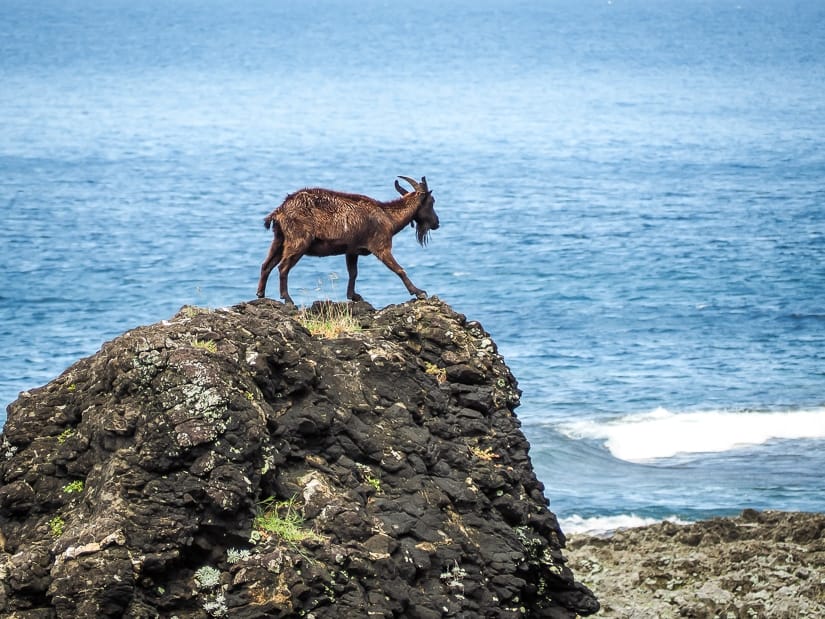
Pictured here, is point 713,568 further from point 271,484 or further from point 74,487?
point 74,487

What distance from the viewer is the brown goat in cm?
1722

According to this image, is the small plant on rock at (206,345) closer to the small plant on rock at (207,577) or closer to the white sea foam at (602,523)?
the small plant on rock at (207,577)

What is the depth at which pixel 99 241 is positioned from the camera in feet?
218

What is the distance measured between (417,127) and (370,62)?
77.2 meters

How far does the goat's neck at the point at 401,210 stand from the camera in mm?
18203

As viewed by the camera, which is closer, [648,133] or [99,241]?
[99,241]

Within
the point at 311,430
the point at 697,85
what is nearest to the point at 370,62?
the point at 697,85

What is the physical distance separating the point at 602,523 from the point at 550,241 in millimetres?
37516

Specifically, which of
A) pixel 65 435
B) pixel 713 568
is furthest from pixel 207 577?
pixel 713 568

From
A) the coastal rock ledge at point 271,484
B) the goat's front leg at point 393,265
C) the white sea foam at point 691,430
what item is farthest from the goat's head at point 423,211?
the white sea foam at point 691,430

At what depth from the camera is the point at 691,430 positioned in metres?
36.6

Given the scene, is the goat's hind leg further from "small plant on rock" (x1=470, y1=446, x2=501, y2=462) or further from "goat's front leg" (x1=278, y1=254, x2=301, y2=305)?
"small plant on rock" (x1=470, y1=446, x2=501, y2=462)

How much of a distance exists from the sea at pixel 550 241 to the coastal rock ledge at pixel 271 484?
3.69m

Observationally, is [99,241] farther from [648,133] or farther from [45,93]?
[45,93]
